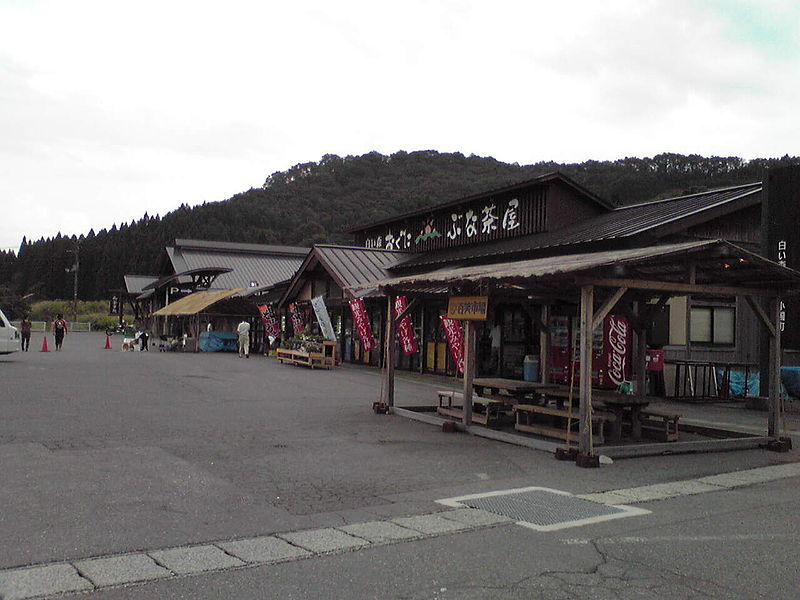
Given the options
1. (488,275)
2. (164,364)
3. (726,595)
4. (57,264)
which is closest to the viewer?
(726,595)

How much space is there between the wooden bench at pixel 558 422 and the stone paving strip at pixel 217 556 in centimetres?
358

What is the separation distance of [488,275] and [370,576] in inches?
231

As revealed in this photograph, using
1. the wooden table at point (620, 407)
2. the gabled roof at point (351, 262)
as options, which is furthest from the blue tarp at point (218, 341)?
the wooden table at point (620, 407)

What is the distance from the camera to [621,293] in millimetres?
8547

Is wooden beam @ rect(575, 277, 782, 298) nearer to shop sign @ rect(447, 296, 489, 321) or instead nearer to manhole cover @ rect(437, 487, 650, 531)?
shop sign @ rect(447, 296, 489, 321)

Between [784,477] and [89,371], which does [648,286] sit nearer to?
[784,477]

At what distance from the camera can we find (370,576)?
14.6 ft

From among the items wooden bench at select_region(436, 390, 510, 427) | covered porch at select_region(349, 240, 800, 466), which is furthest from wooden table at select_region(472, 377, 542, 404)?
wooden bench at select_region(436, 390, 510, 427)

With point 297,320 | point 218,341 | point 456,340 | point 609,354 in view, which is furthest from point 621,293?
point 218,341

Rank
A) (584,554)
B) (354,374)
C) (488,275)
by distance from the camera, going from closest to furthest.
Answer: (584,554) < (488,275) < (354,374)

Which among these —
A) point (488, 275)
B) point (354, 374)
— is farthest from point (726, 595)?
point (354, 374)

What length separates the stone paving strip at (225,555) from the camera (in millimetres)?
4199

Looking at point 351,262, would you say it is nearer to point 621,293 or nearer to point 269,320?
point 269,320

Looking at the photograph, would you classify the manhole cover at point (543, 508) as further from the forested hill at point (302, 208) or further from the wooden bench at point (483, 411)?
the forested hill at point (302, 208)
